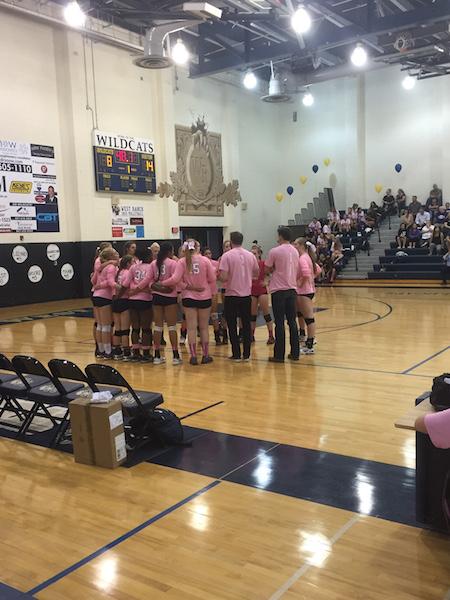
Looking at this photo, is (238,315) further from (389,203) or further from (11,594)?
(389,203)

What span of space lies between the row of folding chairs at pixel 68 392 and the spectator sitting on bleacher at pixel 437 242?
1445cm

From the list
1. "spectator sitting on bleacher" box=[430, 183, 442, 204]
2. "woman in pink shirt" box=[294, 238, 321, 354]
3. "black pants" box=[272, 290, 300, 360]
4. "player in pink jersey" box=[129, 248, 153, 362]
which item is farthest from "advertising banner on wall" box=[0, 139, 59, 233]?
"spectator sitting on bleacher" box=[430, 183, 442, 204]

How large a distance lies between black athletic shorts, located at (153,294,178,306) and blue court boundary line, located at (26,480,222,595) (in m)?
3.54

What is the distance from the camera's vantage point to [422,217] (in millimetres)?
18484

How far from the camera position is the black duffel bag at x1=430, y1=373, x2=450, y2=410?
8.84 ft

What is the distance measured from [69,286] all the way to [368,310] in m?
8.81

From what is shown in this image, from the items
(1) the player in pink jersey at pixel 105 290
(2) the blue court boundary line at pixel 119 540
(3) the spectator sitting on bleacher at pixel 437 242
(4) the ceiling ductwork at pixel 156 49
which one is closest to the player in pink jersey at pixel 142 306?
(1) the player in pink jersey at pixel 105 290

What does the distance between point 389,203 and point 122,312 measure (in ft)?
52.1

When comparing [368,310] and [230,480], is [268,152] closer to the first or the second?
[368,310]

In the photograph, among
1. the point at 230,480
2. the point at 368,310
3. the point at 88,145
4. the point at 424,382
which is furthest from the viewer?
the point at 88,145

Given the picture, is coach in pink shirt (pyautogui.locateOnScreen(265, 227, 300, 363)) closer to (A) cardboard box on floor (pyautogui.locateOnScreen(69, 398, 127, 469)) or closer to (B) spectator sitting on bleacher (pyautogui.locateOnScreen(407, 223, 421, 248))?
(A) cardboard box on floor (pyautogui.locateOnScreen(69, 398, 127, 469))

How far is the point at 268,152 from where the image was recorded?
2389 centimetres

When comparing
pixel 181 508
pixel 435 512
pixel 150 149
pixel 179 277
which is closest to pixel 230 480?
pixel 181 508

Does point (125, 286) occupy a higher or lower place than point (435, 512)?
higher
